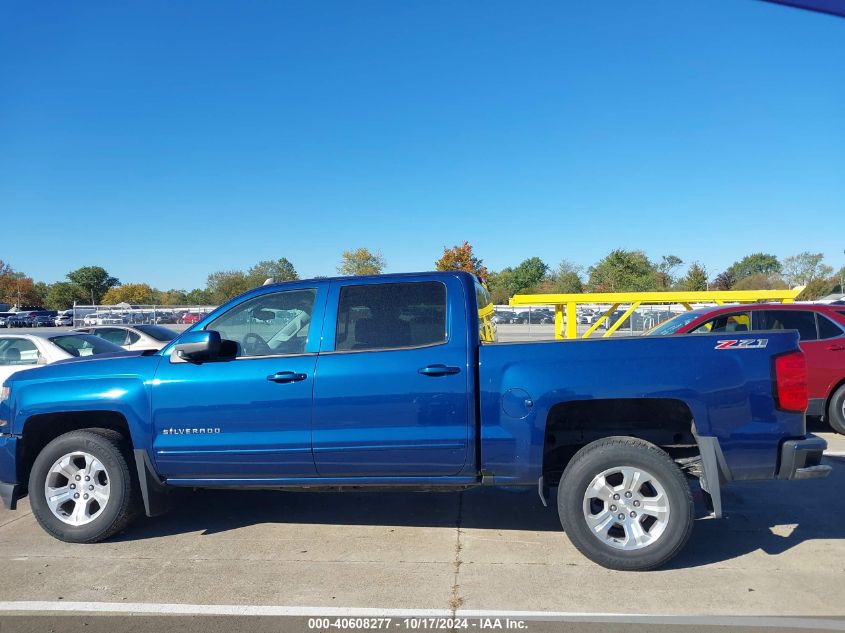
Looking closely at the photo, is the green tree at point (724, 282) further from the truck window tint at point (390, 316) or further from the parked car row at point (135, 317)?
the truck window tint at point (390, 316)

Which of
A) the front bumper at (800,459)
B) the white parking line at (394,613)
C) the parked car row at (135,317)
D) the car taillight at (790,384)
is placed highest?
the parked car row at (135,317)

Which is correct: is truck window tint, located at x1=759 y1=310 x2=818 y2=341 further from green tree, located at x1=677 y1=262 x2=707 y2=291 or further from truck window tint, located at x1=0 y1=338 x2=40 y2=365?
green tree, located at x1=677 y1=262 x2=707 y2=291

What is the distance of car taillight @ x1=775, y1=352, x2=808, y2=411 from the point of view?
378 centimetres

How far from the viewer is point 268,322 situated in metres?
4.52

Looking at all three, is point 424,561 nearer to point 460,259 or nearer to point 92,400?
point 92,400

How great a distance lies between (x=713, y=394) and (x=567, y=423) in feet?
3.38

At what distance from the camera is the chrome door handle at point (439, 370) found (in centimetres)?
401

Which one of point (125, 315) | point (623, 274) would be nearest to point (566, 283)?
point (623, 274)

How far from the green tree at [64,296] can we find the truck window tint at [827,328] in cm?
8754

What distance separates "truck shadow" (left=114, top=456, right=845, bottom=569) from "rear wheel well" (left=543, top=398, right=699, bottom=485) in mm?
669

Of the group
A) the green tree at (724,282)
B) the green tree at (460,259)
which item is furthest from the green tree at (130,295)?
the green tree at (724,282)

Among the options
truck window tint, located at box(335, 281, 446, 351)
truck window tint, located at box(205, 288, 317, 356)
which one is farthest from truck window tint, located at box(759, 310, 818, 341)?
truck window tint, located at box(205, 288, 317, 356)

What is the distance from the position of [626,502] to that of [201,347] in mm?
3040

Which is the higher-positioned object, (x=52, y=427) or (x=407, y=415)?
(x=407, y=415)
